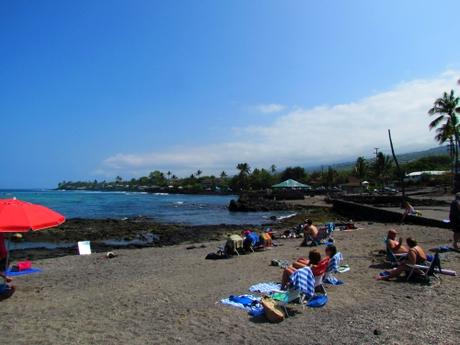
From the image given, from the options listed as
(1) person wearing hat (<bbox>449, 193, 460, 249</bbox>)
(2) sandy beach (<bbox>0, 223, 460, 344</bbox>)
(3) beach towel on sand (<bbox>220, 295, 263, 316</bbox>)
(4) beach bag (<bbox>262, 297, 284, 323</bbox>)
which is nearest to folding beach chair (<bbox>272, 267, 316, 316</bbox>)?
(2) sandy beach (<bbox>0, 223, 460, 344</bbox>)

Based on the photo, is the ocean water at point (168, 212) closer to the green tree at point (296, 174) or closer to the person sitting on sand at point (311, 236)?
the person sitting on sand at point (311, 236)

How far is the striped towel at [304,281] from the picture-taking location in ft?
24.2

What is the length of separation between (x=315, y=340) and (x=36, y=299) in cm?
601

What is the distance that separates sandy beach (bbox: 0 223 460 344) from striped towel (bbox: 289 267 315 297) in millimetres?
354

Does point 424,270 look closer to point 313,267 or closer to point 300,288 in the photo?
point 313,267

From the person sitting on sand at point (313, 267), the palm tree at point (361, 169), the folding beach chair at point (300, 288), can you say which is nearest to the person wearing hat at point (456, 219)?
the person sitting on sand at point (313, 267)

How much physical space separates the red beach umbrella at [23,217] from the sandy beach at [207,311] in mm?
1579

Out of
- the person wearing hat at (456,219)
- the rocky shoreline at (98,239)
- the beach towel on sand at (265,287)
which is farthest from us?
the rocky shoreline at (98,239)

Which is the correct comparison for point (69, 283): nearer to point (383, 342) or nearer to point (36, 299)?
point (36, 299)

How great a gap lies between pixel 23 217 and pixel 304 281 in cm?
526

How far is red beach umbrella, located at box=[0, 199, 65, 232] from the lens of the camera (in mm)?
7586

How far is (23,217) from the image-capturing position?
779cm

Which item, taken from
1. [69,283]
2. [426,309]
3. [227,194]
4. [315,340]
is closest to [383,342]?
[315,340]

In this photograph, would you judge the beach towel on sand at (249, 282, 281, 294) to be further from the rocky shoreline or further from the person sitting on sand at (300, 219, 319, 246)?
the rocky shoreline
